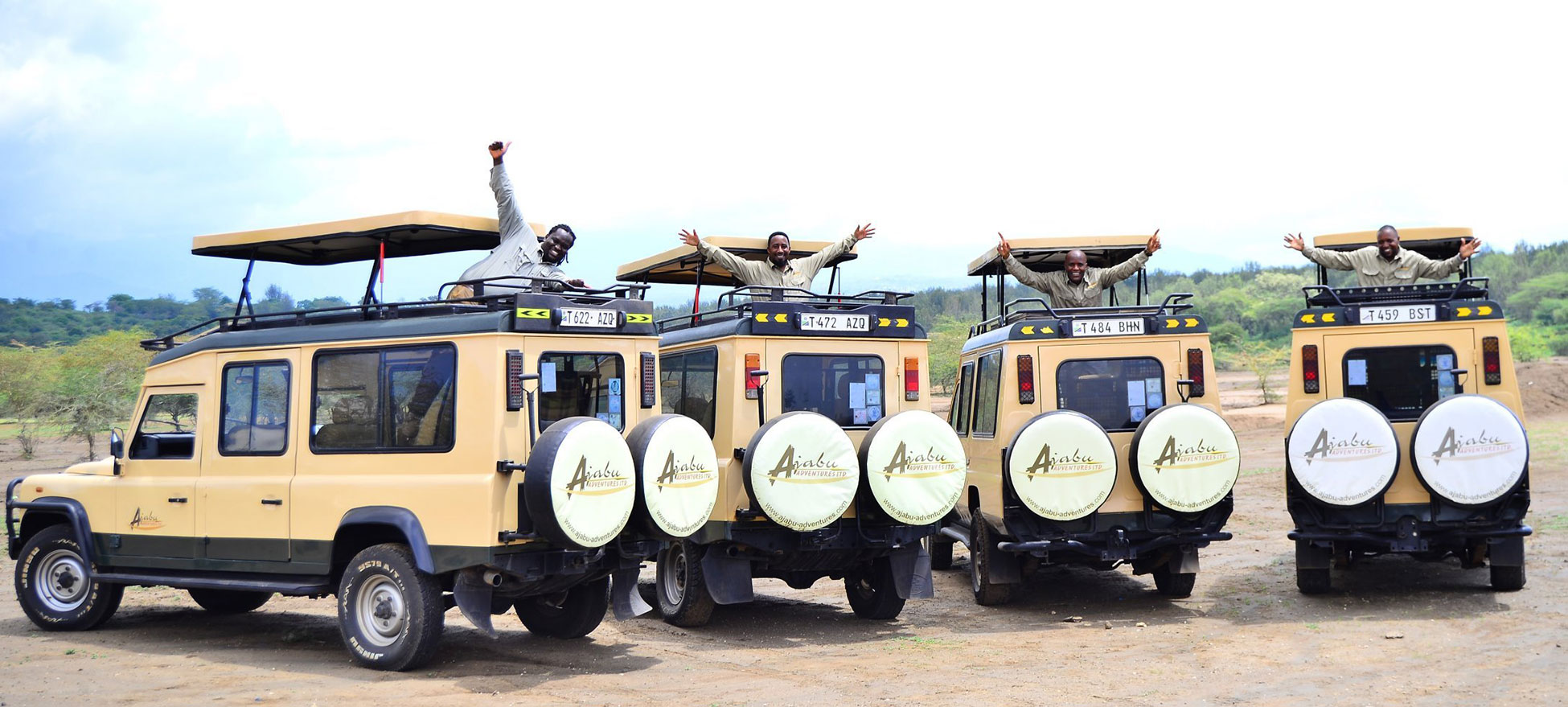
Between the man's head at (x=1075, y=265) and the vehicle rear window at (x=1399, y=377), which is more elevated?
the man's head at (x=1075, y=265)

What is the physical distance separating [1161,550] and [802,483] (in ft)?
11.6

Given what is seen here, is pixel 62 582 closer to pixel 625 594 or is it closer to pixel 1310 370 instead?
pixel 625 594

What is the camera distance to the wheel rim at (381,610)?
8148mm

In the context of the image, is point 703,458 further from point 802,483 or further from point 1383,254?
point 1383,254

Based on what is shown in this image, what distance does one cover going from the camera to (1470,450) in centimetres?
1009

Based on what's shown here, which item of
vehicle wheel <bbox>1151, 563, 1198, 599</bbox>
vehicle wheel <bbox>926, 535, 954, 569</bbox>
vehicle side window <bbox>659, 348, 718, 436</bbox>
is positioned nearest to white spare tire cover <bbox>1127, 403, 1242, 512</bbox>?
vehicle wheel <bbox>1151, 563, 1198, 599</bbox>

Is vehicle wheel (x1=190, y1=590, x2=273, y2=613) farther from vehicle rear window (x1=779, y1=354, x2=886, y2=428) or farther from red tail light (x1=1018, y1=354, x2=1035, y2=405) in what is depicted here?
red tail light (x1=1018, y1=354, x2=1035, y2=405)

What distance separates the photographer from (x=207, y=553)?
9.15 m

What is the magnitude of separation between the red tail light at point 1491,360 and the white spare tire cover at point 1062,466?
334 centimetres

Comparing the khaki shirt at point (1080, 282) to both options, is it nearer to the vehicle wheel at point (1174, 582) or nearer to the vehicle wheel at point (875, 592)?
the vehicle wheel at point (1174, 582)

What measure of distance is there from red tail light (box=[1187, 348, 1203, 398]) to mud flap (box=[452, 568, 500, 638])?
6063 mm

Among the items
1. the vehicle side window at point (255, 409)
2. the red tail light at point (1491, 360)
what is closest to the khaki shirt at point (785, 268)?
the vehicle side window at point (255, 409)

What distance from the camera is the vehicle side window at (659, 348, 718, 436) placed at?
10.5 meters

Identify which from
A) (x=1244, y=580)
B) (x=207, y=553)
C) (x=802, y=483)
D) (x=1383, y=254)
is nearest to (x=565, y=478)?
(x=802, y=483)
